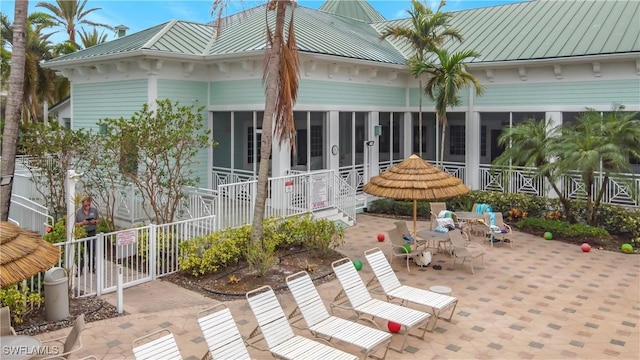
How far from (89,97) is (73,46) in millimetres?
18863

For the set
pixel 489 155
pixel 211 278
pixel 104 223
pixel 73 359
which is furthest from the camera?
pixel 489 155

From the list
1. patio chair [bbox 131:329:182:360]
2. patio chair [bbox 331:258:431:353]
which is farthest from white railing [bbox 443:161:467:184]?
patio chair [bbox 131:329:182:360]

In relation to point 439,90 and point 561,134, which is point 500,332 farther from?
point 439,90

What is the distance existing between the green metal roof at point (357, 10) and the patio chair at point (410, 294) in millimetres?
19176

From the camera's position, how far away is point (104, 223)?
13000 mm

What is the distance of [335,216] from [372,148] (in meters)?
3.96

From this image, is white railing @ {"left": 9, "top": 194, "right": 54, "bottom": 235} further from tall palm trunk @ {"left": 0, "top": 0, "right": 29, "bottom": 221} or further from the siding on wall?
the siding on wall

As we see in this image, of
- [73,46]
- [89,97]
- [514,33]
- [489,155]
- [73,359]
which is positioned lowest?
[73,359]

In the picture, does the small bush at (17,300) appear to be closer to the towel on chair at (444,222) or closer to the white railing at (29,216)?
the white railing at (29,216)

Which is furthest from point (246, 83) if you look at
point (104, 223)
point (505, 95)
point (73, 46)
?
point (73, 46)

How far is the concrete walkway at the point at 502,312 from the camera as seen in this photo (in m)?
7.16

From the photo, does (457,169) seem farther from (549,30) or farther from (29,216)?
(29,216)

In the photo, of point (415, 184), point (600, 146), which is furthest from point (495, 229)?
point (415, 184)

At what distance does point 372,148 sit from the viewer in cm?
1802
